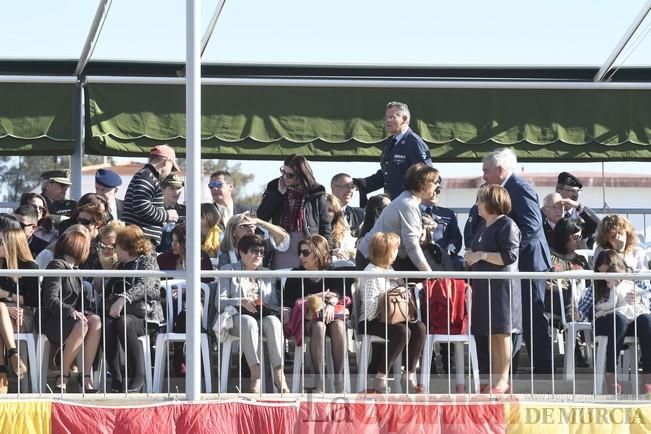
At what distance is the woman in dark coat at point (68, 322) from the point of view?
9.02 meters

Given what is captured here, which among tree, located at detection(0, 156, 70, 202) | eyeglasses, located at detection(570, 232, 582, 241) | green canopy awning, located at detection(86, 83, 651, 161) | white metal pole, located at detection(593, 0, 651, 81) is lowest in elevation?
eyeglasses, located at detection(570, 232, 582, 241)

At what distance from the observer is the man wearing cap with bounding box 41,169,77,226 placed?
1167 centimetres

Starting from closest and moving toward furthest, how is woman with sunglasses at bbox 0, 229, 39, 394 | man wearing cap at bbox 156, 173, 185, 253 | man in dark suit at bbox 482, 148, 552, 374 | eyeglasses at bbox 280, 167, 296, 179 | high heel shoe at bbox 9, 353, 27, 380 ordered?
high heel shoe at bbox 9, 353, 27, 380 < woman with sunglasses at bbox 0, 229, 39, 394 < man in dark suit at bbox 482, 148, 552, 374 < eyeglasses at bbox 280, 167, 296, 179 < man wearing cap at bbox 156, 173, 185, 253

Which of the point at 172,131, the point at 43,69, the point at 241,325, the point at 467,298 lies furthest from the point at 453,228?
the point at 43,69

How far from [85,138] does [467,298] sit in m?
5.05

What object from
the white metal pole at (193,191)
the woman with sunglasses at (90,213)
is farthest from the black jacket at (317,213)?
the white metal pole at (193,191)

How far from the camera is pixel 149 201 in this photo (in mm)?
10609

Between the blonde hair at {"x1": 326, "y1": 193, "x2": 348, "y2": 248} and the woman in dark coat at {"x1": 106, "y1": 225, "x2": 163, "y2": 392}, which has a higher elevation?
the blonde hair at {"x1": 326, "y1": 193, "x2": 348, "y2": 248}

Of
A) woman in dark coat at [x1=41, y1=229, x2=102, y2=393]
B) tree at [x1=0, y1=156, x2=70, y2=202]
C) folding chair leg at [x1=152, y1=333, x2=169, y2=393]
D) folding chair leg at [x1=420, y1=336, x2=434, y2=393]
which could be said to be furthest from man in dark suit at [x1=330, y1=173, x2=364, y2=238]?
tree at [x1=0, y1=156, x2=70, y2=202]

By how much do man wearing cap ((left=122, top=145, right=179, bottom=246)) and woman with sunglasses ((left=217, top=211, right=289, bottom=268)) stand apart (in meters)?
0.74

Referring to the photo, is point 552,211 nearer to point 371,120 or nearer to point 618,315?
point 618,315

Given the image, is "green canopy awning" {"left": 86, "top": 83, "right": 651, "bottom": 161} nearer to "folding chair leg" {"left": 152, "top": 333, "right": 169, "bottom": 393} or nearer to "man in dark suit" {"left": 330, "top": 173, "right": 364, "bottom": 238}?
"man in dark suit" {"left": 330, "top": 173, "right": 364, "bottom": 238}

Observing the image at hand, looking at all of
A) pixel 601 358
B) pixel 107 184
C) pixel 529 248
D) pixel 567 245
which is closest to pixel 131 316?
pixel 107 184

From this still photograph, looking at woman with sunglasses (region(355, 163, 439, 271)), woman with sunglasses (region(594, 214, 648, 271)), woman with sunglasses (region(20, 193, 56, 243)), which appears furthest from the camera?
woman with sunglasses (region(20, 193, 56, 243))
